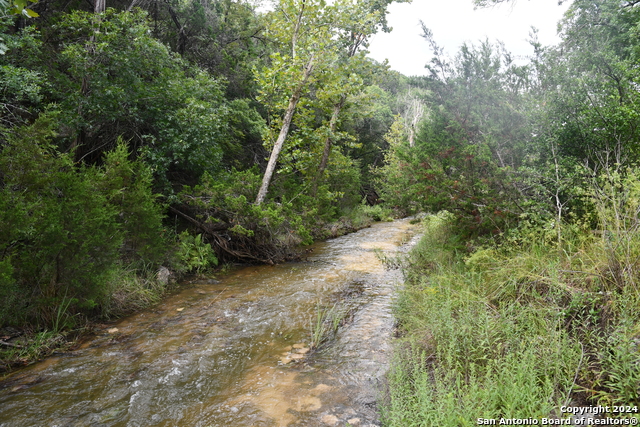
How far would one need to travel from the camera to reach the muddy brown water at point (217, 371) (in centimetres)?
301

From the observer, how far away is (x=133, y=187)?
620 centimetres

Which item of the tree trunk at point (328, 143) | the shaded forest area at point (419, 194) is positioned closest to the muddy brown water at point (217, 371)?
the shaded forest area at point (419, 194)

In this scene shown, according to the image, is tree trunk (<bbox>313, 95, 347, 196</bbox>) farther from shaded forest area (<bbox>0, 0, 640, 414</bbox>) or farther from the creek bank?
the creek bank

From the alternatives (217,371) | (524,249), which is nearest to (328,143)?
(524,249)

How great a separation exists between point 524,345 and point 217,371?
10.4ft

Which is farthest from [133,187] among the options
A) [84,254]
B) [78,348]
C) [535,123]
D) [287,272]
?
[535,123]

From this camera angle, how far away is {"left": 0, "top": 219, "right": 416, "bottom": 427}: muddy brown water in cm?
301

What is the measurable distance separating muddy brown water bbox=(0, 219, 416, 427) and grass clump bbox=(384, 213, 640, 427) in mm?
602

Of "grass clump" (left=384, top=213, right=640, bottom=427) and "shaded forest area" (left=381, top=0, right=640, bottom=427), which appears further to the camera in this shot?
"shaded forest area" (left=381, top=0, right=640, bottom=427)

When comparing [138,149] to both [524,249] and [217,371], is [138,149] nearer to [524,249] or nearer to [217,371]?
[217,371]

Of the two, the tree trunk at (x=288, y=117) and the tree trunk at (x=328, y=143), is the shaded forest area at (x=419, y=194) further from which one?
the tree trunk at (x=328, y=143)

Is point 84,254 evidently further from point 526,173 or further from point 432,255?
point 526,173

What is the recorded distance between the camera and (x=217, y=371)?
3811 millimetres

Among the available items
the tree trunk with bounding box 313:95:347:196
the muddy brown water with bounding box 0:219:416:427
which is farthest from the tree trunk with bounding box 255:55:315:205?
the muddy brown water with bounding box 0:219:416:427
